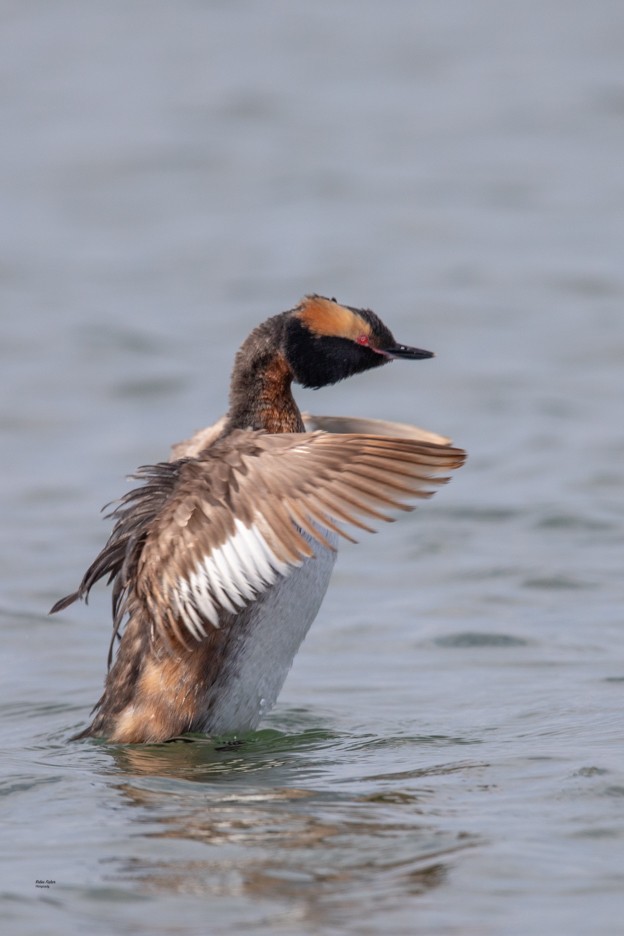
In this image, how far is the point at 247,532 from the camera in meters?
6.31

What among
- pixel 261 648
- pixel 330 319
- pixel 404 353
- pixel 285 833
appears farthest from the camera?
pixel 404 353

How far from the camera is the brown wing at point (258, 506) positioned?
6152 mm

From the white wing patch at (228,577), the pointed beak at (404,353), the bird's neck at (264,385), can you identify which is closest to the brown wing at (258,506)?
the white wing patch at (228,577)

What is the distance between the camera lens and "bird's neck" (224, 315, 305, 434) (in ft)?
24.3

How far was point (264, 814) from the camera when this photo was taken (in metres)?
5.71

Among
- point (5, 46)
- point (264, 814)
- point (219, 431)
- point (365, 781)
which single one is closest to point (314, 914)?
point (264, 814)

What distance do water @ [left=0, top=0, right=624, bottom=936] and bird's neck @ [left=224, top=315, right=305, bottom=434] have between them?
134 cm

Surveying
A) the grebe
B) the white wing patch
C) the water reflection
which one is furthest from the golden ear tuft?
the water reflection

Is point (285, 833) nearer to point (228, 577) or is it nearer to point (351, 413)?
point (228, 577)

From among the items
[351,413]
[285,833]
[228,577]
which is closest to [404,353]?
[228,577]

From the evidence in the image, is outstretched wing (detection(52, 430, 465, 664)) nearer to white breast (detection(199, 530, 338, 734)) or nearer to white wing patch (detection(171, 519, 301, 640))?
white wing patch (detection(171, 519, 301, 640))

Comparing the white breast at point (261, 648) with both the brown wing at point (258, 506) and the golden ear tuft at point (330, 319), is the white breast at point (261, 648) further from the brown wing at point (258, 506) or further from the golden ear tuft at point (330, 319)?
the golden ear tuft at point (330, 319)

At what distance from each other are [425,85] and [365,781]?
60.6ft

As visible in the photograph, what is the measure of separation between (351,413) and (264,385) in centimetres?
650
